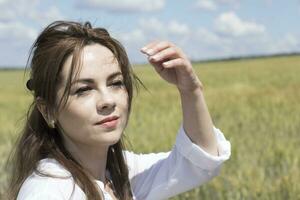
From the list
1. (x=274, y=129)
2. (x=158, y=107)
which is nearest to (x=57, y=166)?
(x=274, y=129)

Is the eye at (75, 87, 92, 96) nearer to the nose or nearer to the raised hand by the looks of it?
the nose

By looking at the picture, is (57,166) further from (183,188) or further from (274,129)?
(274,129)

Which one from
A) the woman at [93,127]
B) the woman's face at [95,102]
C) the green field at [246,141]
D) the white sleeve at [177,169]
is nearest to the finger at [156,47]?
the woman at [93,127]

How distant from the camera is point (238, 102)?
10141mm

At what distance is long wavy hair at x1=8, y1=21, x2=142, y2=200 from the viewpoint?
151 cm

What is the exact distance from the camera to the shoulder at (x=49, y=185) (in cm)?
137

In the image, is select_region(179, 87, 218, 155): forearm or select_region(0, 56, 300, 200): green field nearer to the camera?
select_region(179, 87, 218, 155): forearm

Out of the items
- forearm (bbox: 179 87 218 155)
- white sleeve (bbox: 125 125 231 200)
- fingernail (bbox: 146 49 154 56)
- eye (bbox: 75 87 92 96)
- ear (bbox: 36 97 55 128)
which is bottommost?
white sleeve (bbox: 125 125 231 200)

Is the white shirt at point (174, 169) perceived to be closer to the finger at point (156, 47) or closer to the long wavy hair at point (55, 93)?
the long wavy hair at point (55, 93)

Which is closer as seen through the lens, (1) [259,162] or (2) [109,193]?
(2) [109,193]

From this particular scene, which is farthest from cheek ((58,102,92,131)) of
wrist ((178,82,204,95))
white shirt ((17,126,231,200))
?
wrist ((178,82,204,95))

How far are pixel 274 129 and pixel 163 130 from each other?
53.5 inches

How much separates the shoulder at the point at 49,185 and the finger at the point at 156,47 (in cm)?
32

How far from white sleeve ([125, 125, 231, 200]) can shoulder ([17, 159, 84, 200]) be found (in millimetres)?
322
